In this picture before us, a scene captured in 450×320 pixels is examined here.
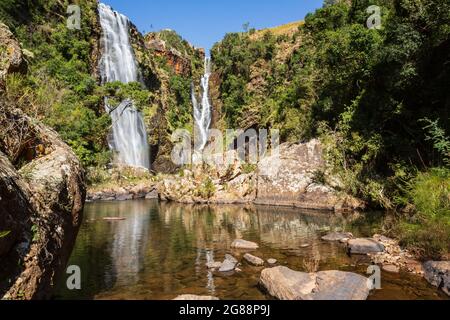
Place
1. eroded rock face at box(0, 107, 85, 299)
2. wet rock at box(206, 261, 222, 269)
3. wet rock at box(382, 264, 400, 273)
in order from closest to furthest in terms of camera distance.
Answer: eroded rock face at box(0, 107, 85, 299) → wet rock at box(382, 264, 400, 273) → wet rock at box(206, 261, 222, 269)

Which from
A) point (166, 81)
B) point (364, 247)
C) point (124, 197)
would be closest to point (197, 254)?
point (364, 247)

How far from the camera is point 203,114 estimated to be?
7200cm

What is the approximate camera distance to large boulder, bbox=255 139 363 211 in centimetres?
2742

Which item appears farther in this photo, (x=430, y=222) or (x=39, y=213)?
(x=430, y=222)

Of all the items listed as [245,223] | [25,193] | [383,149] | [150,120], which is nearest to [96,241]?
[245,223]

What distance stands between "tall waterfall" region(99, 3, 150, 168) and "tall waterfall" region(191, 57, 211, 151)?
1231 centimetres

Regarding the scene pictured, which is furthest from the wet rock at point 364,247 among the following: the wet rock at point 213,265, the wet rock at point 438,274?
the wet rock at point 213,265

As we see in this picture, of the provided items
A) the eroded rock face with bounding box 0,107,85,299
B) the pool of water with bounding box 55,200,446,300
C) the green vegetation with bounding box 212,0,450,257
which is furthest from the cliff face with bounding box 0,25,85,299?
the green vegetation with bounding box 212,0,450,257

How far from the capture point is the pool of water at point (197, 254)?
944 cm

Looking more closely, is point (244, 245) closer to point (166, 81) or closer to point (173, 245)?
point (173, 245)

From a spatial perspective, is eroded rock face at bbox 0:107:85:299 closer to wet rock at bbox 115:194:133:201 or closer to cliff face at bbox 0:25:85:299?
cliff face at bbox 0:25:85:299

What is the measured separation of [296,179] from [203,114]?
44694mm

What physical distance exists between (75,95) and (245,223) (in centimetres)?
3266

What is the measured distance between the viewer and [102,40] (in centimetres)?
5622
